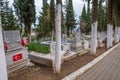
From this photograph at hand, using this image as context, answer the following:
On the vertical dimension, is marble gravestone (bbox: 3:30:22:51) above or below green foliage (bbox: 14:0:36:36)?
below

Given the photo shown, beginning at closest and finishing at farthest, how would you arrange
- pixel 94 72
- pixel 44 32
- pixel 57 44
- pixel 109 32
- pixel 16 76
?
1. pixel 16 76
2. pixel 57 44
3. pixel 94 72
4. pixel 109 32
5. pixel 44 32

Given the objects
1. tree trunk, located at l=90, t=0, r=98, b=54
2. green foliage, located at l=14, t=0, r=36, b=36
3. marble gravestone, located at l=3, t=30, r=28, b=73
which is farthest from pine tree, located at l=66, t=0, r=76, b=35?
marble gravestone, located at l=3, t=30, r=28, b=73

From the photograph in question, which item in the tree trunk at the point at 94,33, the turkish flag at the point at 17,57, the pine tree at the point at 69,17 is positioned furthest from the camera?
the pine tree at the point at 69,17

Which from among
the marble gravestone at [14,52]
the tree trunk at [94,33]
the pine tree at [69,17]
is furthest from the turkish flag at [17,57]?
the pine tree at [69,17]

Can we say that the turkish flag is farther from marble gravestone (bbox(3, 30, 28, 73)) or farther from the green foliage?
the green foliage

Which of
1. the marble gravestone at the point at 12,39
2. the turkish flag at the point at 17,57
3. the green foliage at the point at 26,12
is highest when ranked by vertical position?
the green foliage at the point at 26,12

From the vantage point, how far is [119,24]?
105 feet

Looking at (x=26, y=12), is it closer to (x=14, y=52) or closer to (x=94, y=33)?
(x=94, y=33)

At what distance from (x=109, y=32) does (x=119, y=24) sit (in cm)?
1140

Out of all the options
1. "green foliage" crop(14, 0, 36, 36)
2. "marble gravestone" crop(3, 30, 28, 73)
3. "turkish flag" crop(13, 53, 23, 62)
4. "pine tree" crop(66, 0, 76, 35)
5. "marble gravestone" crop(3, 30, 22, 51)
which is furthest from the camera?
"pine tree" crop(66, 0, 76, 35)

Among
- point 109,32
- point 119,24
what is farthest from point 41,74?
point 119,24

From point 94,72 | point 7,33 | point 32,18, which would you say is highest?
point 32,18

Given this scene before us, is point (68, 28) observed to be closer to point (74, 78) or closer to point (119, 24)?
point (119, 24)

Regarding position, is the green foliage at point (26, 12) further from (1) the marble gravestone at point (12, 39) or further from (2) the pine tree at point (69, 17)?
(1) the marble gravestone at point (12, 39)
